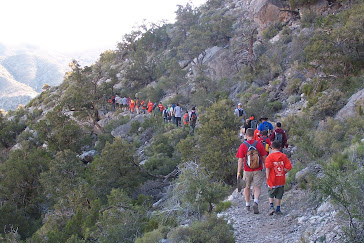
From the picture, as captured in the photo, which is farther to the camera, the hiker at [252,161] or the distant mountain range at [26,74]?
the distant mountain range at [26,74]

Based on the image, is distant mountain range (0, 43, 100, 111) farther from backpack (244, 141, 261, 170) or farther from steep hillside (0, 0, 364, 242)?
backpack (244, 141, 261, 170)

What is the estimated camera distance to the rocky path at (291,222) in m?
4.71

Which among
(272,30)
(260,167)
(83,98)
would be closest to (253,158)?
(260,167)

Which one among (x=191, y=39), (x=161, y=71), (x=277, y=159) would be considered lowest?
(x=277, y=159)

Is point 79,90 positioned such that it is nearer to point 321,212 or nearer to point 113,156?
point 113,156

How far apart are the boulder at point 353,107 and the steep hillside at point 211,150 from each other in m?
0.07

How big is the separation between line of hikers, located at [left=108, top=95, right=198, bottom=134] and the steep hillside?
0.39m

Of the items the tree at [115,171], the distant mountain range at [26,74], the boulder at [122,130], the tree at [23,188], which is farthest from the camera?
the distant mountain range at [26,74]

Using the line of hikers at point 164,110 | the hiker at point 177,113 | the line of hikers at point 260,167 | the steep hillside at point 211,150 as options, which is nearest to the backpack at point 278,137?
the steep hillside at point 211,150

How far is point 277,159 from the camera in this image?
566 cm

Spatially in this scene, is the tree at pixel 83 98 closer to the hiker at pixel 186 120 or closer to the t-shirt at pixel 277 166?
the hiker at pixel 186 120

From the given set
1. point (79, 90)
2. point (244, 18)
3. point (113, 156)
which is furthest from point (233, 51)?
point (113, 156)

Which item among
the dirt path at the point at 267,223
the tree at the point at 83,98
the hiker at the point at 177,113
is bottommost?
the dirt path at the point at 267,223

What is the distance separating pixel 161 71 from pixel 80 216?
23.9 m
